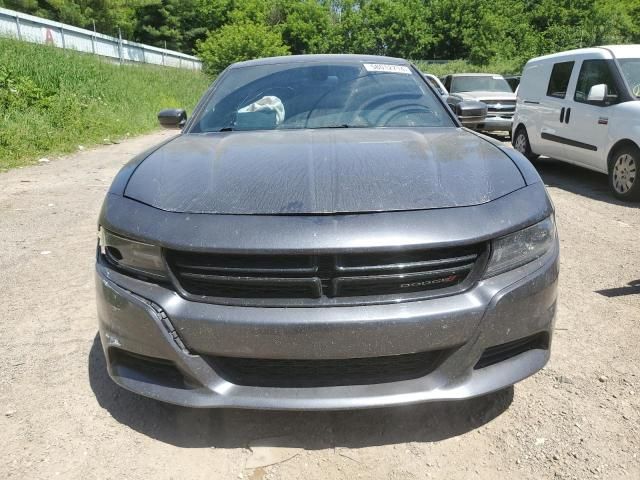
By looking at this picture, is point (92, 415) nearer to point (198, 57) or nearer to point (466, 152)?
point (466, 152)

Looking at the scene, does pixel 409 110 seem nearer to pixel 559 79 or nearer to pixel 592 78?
pixel 592 78

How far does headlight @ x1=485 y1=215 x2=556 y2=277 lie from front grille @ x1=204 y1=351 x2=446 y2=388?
36 centimetres

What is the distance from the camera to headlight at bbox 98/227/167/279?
1.88 meters

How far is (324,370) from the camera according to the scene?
1880 mm

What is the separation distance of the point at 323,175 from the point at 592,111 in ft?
19.5

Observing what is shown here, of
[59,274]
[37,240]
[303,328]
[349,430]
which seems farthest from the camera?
[37,240]

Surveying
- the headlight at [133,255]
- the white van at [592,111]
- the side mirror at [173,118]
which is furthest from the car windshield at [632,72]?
the headlight at [133,255]

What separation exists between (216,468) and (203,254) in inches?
30.7

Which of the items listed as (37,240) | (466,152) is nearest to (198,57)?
(37,240)

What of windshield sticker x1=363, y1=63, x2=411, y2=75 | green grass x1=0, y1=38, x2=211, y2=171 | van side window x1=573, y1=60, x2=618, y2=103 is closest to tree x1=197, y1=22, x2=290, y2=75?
green grass x1=0, y1=38, x2=211, y2=171

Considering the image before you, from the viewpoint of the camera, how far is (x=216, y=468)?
197 centimetres

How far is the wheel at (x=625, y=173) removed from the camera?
6.09 metres

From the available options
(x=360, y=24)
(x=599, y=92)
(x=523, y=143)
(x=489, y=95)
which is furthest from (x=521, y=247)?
(x=360, y=24)

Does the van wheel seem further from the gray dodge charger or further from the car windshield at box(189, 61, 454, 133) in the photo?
the gray dodge charger
